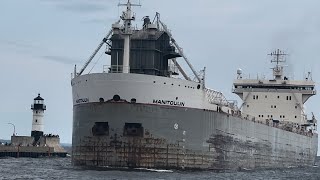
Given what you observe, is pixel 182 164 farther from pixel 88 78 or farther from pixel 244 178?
pixel 88 78

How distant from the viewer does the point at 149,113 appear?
1695 inches

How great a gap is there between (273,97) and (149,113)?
93.3 feet

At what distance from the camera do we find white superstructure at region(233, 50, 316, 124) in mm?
68750

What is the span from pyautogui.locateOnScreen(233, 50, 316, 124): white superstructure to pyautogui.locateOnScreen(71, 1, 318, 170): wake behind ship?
50.6 feet

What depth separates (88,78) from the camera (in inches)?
1747

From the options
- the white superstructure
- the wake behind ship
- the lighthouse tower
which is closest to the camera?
the wake behind ship

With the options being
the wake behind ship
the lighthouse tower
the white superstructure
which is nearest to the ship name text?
the wake behind ship

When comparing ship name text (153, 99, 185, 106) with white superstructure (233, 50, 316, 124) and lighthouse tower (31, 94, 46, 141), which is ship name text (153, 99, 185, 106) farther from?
lighthouse tower (31, 94, 46, 141)

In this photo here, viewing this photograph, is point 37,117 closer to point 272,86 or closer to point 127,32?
point 272,86

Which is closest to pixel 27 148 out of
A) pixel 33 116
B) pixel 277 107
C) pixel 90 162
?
pixel 33 116

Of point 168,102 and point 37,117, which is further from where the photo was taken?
point 37,117

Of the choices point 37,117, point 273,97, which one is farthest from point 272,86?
point 37,117

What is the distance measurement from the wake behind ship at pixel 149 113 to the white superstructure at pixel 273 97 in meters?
15.4

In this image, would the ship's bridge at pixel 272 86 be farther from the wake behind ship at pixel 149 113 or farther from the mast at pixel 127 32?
the mast at pixel 127 32
